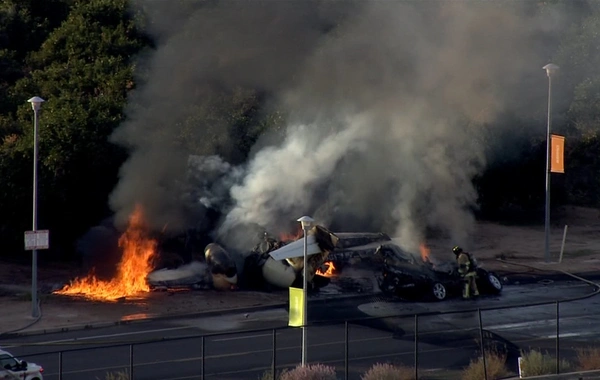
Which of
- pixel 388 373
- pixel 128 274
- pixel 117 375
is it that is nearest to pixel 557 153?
pixel 128 274

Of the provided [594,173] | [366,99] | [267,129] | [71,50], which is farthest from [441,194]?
[71,50]

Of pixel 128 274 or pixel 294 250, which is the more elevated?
pixel 294 250

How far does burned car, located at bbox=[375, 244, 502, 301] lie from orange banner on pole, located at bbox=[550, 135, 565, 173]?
9.17m

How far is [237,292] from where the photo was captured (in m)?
29.5

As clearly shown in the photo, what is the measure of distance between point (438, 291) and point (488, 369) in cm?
996

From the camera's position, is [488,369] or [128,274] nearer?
[488,369]

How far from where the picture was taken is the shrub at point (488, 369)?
17.5 metres

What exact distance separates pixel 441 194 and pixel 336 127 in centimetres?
478

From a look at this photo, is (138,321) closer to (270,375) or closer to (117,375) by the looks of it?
(117,375)

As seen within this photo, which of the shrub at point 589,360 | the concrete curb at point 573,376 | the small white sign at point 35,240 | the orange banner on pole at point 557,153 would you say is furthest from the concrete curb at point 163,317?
the orange banner on pole at point 557,153

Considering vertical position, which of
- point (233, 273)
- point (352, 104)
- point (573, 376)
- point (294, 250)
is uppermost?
point (352, 104)

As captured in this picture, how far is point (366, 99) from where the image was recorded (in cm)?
3703

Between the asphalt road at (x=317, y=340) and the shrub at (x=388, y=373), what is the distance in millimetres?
868

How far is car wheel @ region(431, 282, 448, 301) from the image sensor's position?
27.6 metres
